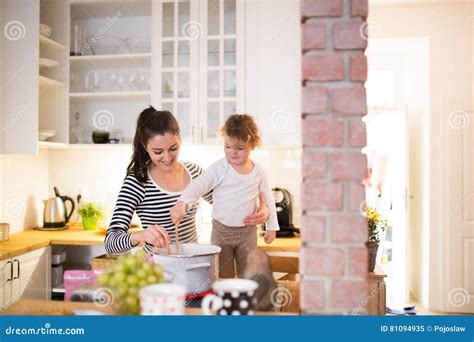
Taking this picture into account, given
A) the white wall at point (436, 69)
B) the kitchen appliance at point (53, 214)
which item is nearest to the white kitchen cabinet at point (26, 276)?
the kitchen appliance at point (53, 214)

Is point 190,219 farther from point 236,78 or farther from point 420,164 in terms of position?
point 420,164

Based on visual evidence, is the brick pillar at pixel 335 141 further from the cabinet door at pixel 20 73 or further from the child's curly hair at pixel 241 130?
the cabinet door at pixel 20 73

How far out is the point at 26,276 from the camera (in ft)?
7.79

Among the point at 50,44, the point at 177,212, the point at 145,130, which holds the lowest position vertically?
the point at 177,212

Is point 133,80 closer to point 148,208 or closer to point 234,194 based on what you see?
point 234,194

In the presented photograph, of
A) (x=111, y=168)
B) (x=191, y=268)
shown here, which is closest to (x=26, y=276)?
(x=111, y=168)

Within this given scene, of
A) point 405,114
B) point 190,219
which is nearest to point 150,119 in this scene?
point 190,219

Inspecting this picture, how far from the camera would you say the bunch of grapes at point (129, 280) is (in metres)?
1.01

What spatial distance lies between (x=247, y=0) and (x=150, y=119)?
4.39 feet

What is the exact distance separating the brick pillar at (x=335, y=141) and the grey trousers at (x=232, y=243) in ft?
3.02

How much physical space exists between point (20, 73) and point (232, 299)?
210cm

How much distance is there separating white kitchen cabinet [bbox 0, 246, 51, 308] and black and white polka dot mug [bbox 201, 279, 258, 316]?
159 centimetres
